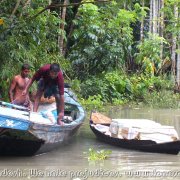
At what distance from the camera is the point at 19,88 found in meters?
8.25

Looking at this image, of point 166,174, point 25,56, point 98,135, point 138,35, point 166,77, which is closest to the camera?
point 166,174

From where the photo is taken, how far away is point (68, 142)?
847cm

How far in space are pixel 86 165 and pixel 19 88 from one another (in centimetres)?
243

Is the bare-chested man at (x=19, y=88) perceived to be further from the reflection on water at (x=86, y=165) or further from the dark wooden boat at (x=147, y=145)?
the dark wooden boat at (x=147, y=145)

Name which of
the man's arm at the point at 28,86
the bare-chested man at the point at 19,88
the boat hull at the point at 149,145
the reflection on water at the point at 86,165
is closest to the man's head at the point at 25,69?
the bare-chested man at the point at 19,88

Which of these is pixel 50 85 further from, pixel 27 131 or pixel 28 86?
pixel 27 131

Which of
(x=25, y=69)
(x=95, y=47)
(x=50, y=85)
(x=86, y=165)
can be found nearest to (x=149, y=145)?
(x=86, y=165)

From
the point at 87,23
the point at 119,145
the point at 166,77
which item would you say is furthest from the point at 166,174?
the point at 166,77

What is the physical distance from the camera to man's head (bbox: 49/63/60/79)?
711cm

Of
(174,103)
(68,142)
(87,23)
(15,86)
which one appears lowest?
(174,103)

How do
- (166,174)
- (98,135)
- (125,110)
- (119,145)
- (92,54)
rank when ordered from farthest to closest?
1. (92,54)
2. (125,110)
3. (98,135)
4. (119,145)
5. (166,174)

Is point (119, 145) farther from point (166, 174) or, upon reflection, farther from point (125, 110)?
point (125, 110)

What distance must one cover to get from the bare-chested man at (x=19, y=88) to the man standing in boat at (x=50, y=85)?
236mm

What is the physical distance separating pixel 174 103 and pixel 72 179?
11.0 m
